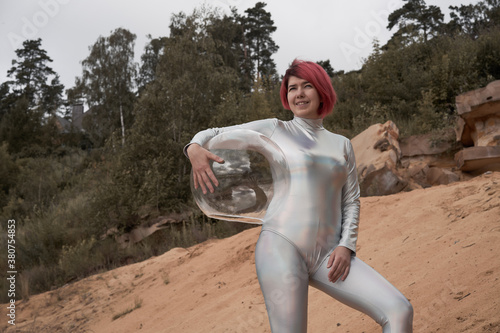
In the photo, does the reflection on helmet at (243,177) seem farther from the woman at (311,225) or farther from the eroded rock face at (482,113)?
the eroded rock face at (482,113)

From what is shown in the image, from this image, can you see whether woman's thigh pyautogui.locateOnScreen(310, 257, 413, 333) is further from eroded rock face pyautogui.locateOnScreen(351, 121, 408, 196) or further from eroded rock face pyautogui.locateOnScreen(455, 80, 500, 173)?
eroded rock face pyautogui.locateOnScreen(455, 80, 500, 173)

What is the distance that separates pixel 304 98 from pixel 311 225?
63cm

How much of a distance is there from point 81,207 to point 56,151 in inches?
506

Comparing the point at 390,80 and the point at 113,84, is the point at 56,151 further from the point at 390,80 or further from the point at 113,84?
the point at 390,80

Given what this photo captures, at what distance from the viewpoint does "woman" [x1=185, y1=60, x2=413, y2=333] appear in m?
2.01

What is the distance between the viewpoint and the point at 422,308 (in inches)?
159

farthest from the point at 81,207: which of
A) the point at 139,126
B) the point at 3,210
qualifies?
the point at 3,210

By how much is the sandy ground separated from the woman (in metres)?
1.87

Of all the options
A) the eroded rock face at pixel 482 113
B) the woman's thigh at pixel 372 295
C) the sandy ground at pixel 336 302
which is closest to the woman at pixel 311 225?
the woman's thigh at pixel 372 295

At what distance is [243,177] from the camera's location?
7.72 ft

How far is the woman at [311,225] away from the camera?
79.2 inches

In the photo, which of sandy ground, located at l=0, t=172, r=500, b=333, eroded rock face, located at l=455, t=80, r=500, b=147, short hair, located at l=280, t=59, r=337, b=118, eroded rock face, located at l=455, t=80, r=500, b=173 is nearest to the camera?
short hair, located at l=280, t=59, r=337, b=118

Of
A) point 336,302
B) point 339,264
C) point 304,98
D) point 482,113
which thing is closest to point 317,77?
point 304,98

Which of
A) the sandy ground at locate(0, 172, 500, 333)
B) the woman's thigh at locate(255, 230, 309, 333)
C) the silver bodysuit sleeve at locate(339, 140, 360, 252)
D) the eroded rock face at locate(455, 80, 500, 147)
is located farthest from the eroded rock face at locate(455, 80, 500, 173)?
the woman's thigh at locate(255, 230, 309, 333)
